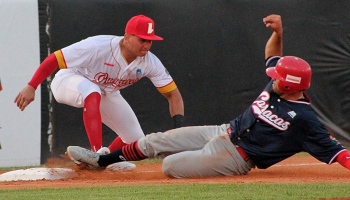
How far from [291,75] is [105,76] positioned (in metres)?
2.01

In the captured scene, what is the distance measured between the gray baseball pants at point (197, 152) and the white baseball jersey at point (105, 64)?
90cm

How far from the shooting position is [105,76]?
18.1ft

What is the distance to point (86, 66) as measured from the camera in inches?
215

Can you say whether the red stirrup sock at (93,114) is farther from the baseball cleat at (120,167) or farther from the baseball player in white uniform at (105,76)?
the baseball cleat at (120,167)

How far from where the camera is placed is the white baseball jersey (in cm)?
530

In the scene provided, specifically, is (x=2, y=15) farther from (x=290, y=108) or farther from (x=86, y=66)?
(x=290, y=108)

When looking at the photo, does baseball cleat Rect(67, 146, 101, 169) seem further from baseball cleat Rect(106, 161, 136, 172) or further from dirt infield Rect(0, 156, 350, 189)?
baseball cleat Rect(106, 161, 136, 172)

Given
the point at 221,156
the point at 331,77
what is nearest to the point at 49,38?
the point at 221,156

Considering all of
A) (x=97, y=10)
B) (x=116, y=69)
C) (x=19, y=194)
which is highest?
(x=97, y=10)

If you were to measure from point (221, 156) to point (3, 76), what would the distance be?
11.9 feet

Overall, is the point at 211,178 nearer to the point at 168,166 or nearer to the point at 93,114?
the point at 168,166

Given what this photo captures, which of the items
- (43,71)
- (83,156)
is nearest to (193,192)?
(83,156)

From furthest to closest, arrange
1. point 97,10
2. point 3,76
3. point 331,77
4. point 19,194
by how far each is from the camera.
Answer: point 331,77 < point 97,10 < point 3,76 < point 19,194

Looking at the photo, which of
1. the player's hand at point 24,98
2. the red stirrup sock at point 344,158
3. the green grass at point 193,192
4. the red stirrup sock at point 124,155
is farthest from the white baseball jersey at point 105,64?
the red stirrup sock at point 344,158
